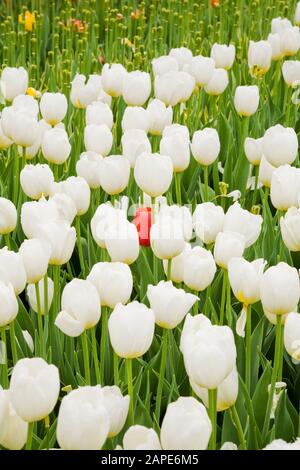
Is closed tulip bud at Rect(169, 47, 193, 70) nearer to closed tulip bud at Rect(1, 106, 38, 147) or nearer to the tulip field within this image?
the tulip field

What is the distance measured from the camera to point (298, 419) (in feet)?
5.37

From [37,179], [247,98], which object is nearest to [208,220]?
[37,179]

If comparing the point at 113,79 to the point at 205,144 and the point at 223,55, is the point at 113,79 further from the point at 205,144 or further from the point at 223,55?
the point at 205,144

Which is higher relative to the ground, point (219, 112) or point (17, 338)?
point (219, 112)

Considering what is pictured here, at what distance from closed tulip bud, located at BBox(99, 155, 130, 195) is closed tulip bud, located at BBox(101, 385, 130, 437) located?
0.85 metres

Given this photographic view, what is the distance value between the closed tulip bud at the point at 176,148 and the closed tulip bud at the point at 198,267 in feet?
2.07

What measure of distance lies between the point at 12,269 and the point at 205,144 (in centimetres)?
93

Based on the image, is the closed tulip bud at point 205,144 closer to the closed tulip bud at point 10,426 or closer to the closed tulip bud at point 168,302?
the closed tulip bud at point 168,302

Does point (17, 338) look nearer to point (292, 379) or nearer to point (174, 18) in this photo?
point (292, 379)

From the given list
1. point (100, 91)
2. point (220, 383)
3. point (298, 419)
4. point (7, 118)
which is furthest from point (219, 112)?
point (220, 383)

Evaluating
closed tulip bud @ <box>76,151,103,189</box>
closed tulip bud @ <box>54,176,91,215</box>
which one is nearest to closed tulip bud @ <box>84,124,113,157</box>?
closed tulip bud @ <box>76,151,103,189</box>

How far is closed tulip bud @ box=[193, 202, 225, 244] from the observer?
1843 millimetres

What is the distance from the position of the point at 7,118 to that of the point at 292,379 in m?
1.12

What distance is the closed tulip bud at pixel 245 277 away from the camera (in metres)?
1.55
